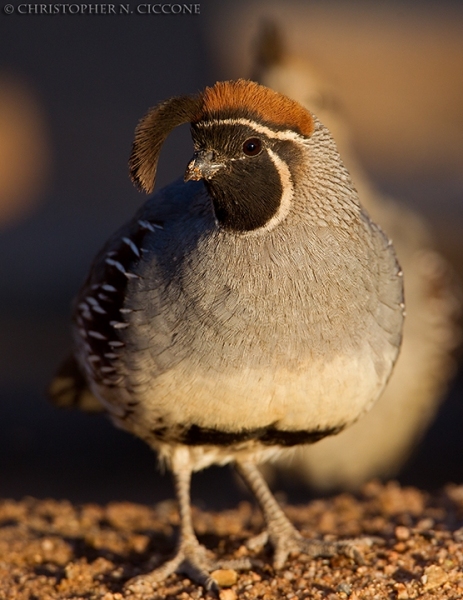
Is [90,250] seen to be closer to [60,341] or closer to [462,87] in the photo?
[60,341]

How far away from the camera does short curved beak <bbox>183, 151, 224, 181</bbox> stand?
3.16 metres

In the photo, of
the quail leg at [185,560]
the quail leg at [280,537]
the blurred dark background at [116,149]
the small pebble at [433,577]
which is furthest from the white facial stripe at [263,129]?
the blurred dark background at [116,149]

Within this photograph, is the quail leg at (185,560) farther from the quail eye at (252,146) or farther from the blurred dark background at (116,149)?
the blurred dark background at (116,149)

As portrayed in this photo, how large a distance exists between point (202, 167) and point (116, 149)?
10.3m

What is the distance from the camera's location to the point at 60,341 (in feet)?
28.9

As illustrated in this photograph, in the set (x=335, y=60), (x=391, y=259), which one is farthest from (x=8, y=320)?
(x=335, y=60)

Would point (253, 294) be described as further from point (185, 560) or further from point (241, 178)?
point (185, 560)

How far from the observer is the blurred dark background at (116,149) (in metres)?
7.45

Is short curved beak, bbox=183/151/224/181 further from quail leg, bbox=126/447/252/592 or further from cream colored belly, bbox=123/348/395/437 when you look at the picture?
quail leg, bbox=126/447/252/592

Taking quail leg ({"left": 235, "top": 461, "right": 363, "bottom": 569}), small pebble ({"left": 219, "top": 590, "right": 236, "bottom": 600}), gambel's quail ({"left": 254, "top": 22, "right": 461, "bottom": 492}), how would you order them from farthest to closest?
gambel's quail ({"left": 254, "top": 22, "right": 461, "bottom": 492})
quail leg ({"left": 235, "top": 461, "right": 363, "bottom": 569})
small pebble ({"left": 219, "top": 590, "right": 236, "bottom": 600})

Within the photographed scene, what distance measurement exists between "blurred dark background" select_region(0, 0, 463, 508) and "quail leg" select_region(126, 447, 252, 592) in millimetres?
2684

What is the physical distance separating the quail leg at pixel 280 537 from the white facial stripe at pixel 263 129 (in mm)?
1491

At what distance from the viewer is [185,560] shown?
379 cm

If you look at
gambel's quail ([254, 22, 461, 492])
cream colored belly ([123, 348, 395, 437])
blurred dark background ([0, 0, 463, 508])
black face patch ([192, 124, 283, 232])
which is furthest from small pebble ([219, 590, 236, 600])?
blurred dark background ([0, 0, 463, 508])
